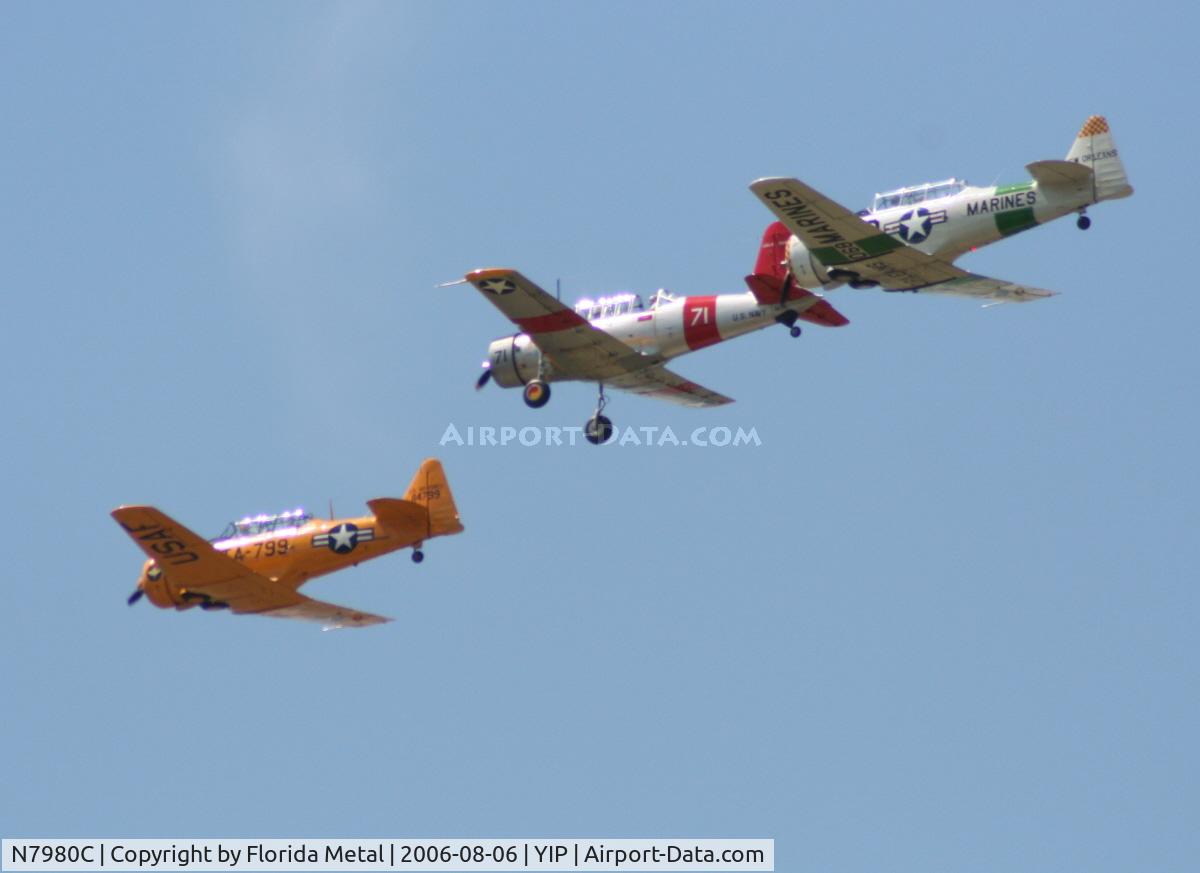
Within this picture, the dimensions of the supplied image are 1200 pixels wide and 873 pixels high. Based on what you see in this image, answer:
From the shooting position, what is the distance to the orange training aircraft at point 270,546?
48.7 metres

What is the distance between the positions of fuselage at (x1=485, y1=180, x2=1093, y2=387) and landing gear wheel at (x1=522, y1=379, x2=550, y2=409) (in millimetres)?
263

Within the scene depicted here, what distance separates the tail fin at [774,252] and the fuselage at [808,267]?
241 mm

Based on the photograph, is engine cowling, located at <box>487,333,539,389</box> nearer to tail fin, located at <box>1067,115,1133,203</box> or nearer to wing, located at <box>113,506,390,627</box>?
wing, located at <box>113,506,390,627</box>

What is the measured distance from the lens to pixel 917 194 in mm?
47688

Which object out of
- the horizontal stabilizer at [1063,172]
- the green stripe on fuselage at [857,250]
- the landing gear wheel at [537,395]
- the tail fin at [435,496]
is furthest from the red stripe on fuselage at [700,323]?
the horizontal stabilizer at [1063,172]

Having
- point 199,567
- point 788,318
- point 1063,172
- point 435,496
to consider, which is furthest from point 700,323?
point 199,567

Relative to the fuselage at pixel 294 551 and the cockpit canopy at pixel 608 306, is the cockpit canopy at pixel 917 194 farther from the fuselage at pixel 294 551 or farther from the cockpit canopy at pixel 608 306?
the fuselage at pixel 294 551

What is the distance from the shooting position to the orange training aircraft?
48.7m

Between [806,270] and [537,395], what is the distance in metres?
5.74

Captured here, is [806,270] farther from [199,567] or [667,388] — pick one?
[199,567]

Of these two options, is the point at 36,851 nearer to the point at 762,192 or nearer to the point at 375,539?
the point at 375,539

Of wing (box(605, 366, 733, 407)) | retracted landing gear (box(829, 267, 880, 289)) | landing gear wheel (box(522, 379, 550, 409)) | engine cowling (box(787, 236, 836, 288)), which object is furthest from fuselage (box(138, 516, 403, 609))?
retracted landing gear (box(829, 267, 880, 289))

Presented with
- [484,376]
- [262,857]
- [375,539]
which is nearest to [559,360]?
[484,376]

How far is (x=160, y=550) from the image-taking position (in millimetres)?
48844
